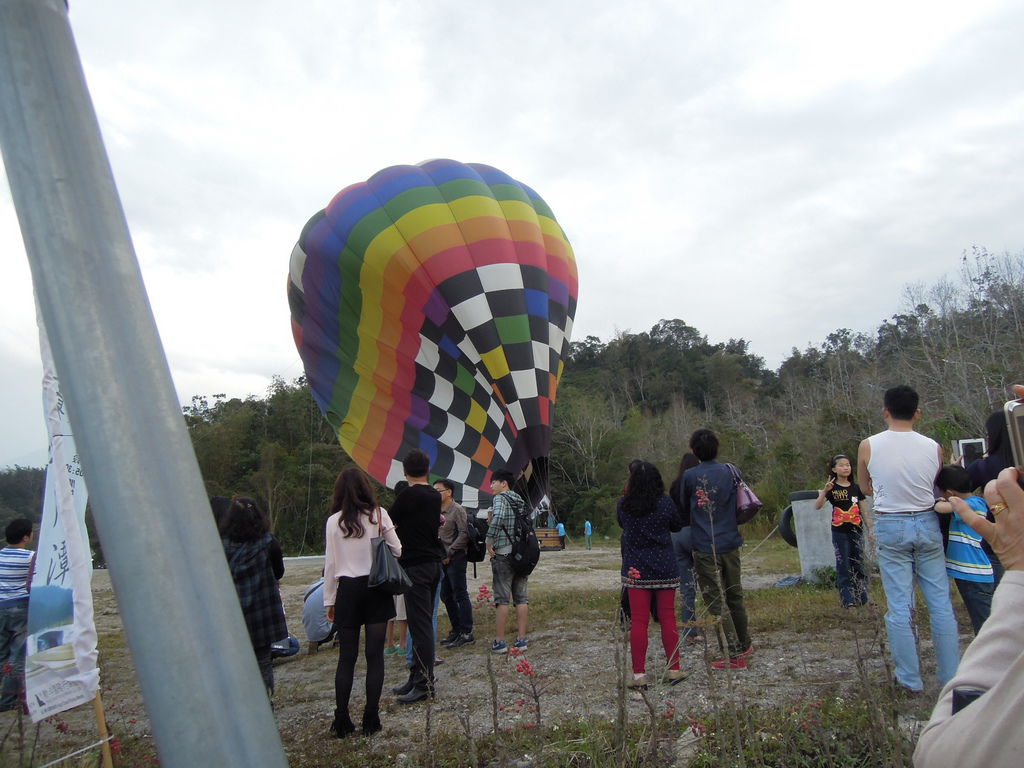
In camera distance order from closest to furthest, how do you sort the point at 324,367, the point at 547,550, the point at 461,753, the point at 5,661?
the point at 461,753 → the point at 5,661 → the point at 324,367 → the point at 547,550

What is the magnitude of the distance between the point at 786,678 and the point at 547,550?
13.4 m

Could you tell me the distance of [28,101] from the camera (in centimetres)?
118

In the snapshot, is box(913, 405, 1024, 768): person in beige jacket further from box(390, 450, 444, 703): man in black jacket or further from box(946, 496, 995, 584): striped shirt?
box(390, 450, 444, 703): man in black jacket

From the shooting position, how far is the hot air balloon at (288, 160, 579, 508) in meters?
8.49

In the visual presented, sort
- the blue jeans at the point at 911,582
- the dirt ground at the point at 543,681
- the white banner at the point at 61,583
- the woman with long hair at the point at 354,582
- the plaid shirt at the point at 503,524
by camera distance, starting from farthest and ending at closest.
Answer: the plaid shirt at the point at 503,524 → the woman with long hair at the point at 354,582 → the dirt ground at the point at 543,681 → the blue jeans at the point at 911,582 → the white banner at the point at 61,583

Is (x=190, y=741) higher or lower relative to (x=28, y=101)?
lower

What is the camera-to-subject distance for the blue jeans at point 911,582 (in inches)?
132

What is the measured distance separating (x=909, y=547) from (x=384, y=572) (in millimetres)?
2617

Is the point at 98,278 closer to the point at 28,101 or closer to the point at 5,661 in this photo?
the point at 28,101

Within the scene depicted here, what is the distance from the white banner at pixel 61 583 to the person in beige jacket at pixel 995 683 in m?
3.11

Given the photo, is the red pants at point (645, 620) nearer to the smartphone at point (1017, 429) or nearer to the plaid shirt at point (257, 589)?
the plaid shirt at point (257, 589)

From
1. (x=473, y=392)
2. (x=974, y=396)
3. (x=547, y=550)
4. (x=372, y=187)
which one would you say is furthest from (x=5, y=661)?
(x=974, y=396)

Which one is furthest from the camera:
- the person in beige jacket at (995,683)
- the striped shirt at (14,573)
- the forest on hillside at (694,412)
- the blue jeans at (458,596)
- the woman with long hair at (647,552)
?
the forest on hillside at (694,412)

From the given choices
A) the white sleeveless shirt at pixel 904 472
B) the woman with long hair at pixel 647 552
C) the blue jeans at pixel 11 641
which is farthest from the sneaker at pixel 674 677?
the blue jeans at pixel 11 641
